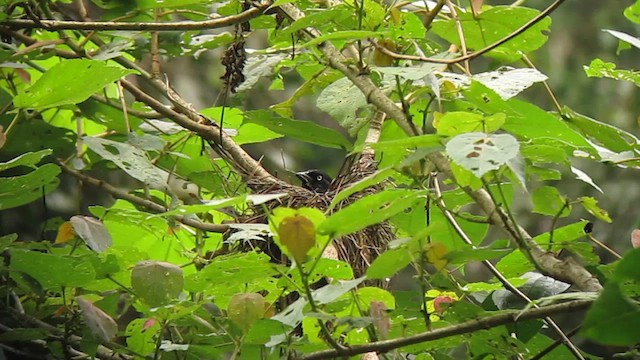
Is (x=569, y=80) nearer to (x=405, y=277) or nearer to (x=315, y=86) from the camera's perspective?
(x=405, y=277)

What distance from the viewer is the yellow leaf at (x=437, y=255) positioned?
33.3 inches

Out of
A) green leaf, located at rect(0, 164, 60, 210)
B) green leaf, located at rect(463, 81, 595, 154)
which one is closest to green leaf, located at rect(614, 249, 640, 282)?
green leaf, located at rect(463, 81, 595, 154)

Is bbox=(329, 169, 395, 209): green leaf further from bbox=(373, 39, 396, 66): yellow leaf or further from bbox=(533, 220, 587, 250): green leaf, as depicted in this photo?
bbox=(373, 39, 396, 66): yellow leaf

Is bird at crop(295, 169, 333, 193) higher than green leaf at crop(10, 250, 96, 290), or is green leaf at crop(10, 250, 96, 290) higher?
green leaf at crop(10, 250, 96, 290)

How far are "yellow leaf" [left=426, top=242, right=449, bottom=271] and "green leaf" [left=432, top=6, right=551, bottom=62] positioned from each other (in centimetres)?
49

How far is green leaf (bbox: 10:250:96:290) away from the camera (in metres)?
1.07

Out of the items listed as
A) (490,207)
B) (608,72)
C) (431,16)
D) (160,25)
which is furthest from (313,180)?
(490,207)

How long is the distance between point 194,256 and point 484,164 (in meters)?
0.76

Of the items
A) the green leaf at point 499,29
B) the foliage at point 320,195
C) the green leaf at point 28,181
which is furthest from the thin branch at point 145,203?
the green leaf at point 499,29

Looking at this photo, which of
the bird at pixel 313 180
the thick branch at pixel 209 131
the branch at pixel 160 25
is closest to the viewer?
the branch at pixel 160 25

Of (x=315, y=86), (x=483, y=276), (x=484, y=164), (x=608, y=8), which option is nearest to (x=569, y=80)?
(x=608, y=8)

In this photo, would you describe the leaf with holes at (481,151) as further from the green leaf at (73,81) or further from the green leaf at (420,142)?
the green leaf at (73,81)

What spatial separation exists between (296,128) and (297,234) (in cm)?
63

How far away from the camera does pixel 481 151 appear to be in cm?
71
